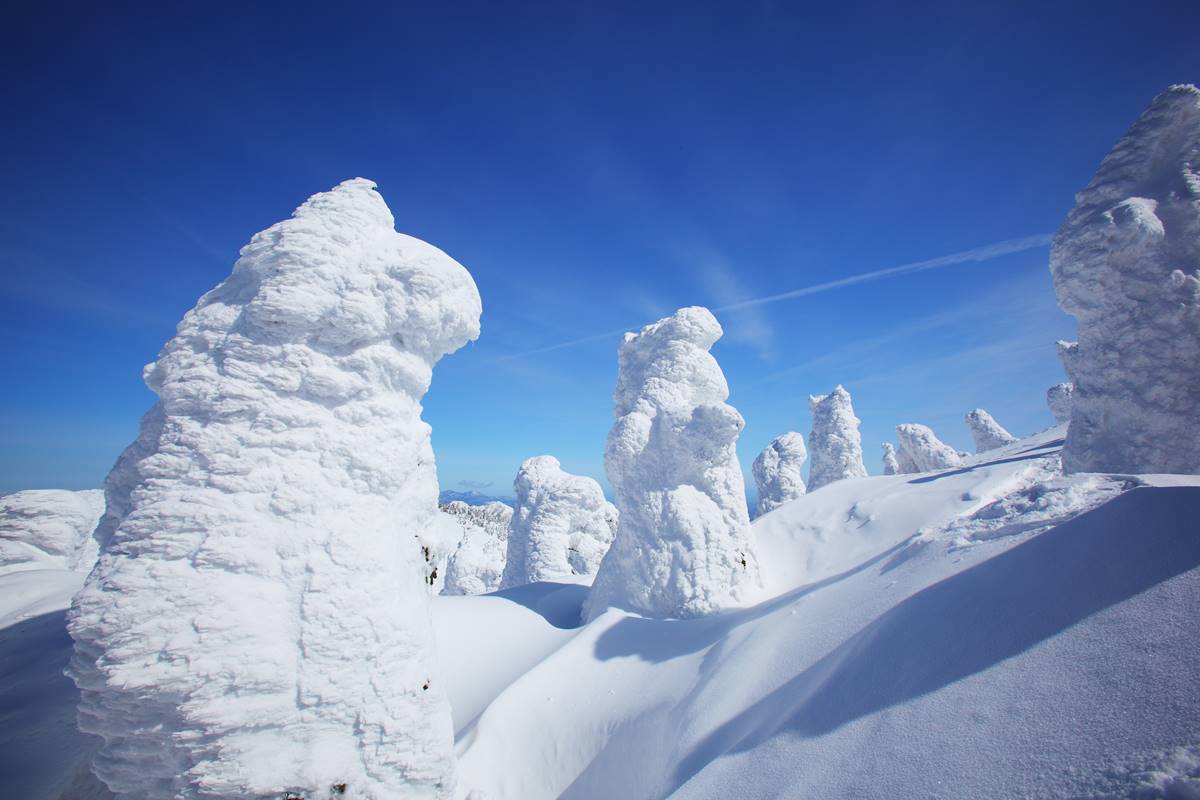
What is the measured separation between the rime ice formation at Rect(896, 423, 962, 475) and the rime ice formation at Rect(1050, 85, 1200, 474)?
17.7 m

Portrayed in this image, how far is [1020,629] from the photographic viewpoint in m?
3.47

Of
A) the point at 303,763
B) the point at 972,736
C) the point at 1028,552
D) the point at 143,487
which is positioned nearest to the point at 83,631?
the point at 143,487

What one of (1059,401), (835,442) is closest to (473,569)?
(835,442)

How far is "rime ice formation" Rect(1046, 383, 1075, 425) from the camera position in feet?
97.0

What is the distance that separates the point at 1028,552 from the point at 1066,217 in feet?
40.1

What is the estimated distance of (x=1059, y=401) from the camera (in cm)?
2998

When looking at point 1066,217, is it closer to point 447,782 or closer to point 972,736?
point 972,736

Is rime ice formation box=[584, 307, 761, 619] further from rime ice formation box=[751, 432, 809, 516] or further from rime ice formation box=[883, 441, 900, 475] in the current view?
rime ice formation box=[883, 441, 900, 475]

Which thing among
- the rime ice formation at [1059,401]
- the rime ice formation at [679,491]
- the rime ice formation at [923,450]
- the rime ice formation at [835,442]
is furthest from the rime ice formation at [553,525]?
the rime ice formation at [1059,401]

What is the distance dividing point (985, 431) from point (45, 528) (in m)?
45.5

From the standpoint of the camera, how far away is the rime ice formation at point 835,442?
26.8 meters

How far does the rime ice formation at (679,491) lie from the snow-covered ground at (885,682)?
861 millimetres

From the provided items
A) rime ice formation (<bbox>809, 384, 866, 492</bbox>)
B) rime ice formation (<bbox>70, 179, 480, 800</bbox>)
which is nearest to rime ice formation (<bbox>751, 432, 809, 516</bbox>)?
rime ice formation (<bbox>809, 384, 866, 492</bbox>)

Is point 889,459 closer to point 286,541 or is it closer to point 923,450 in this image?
point 923,450
